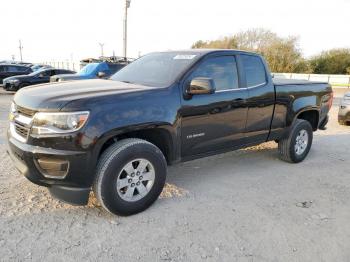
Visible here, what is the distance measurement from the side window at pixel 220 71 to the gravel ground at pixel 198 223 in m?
1.37

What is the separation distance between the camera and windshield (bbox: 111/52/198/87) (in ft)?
13.3

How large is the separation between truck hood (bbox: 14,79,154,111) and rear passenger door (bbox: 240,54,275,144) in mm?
1692

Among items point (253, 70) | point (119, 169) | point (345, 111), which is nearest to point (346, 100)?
point (345, 111)

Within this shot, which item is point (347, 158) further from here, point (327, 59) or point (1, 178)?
point (327, 59)

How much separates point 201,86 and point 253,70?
1549 mm

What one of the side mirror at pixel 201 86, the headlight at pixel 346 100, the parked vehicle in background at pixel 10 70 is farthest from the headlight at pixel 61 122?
the parked vehicle in background at pixel 10 70

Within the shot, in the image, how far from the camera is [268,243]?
126 inches

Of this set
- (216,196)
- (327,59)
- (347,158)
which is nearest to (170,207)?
(216,196)

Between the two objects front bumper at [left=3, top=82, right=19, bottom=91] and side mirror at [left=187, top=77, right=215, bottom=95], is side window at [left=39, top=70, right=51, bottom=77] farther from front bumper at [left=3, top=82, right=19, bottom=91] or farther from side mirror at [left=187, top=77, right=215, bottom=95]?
side mirror at [left=187, top=77, right=215, bottom=95]

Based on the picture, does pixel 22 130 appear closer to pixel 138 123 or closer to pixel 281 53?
pixel 138 123

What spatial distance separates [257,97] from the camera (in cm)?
481

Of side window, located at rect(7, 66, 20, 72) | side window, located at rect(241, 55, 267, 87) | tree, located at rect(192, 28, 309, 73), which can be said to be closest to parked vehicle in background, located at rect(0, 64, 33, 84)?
side window, located at rect(7, 66, 20, 72)

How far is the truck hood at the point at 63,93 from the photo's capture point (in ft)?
10.4

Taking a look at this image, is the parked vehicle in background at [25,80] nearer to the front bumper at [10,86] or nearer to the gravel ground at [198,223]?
the front bumper at [10,86]
